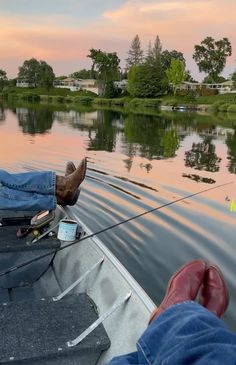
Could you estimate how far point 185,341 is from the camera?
2008mm

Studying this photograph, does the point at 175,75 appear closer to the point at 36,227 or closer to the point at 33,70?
the point at 33,70

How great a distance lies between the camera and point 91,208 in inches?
348

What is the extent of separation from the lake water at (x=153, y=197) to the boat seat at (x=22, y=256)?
1.70 m

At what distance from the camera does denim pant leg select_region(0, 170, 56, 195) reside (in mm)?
4586

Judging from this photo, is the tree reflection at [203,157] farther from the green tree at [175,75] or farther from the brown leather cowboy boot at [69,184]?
the green tree at [175,75]

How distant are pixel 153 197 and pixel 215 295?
712 cm

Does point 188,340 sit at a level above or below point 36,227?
above

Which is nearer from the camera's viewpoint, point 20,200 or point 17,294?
point 17,294

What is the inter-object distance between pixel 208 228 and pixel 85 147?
476 inches

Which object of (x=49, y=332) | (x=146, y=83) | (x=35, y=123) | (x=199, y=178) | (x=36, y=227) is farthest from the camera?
(x=146, y=83)

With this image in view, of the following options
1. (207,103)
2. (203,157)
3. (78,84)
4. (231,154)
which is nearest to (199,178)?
(203,157)

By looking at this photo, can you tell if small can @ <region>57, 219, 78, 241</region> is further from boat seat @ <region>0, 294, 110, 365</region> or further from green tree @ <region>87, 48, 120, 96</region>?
green tree @ <region>87, 48, 120, 96</region>

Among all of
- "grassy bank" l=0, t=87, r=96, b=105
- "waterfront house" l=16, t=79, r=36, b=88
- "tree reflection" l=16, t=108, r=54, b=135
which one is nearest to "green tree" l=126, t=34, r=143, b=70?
"grassy bank" l=0, t=87, r=96, b=105

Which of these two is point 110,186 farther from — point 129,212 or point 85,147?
point 85,147
